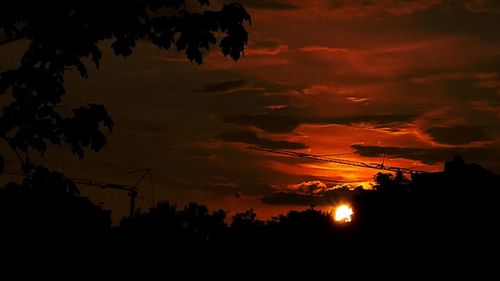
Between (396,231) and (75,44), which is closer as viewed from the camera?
(75,44)

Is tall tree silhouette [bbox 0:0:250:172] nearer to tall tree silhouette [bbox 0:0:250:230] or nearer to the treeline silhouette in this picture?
tall tree silhouette [bbox 0:0:250:230]

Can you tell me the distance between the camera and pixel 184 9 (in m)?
5.82

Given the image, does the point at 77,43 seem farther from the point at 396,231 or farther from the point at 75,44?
the point at 396,231

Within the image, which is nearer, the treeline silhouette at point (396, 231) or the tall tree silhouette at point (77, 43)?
the tall tree silhouette at point (77, 43)

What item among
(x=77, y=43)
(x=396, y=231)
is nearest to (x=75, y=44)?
(x=77, y=43)

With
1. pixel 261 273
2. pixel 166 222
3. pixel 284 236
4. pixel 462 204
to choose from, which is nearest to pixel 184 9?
pixel 261 273

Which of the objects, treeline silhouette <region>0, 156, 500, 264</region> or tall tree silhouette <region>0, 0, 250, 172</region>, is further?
treeline silhouette <region>0, 156, 500, 264</region>

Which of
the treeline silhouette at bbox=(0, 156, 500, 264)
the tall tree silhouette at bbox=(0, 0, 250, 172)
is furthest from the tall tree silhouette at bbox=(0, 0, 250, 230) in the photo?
the treeline silhouette at bbox=(0, 156, 500, 264)

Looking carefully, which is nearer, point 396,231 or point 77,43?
point 77,43

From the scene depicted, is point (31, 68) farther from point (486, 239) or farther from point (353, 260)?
point (486, 239)

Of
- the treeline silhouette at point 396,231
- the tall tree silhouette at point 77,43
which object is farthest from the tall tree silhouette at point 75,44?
the treeline silhouette at point 396,231

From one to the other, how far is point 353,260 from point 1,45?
46950 mm

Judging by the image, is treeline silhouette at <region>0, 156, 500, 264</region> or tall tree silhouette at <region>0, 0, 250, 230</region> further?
treeline silhouette at <region>0, 156, 500, 264</region>

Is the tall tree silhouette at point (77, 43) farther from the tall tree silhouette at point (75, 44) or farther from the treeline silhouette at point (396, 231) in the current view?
the treeline silhouette at point (396, 231)
